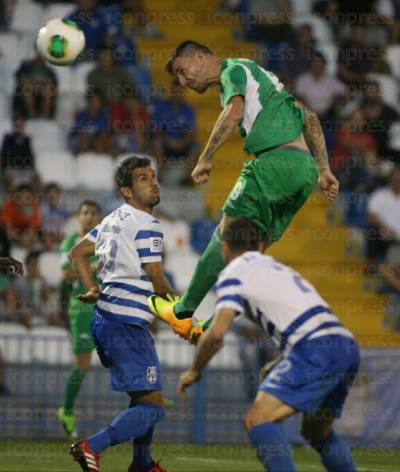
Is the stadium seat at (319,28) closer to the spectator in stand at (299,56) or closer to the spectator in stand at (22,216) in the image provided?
the spectator in stand at (299,56)

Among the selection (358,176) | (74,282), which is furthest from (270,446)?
(358,176)

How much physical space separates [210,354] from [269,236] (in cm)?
223

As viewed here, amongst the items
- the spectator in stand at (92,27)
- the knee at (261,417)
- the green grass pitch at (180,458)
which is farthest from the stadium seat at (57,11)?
the knee at (261,417)

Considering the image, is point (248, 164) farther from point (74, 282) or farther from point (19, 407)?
point (19, 407)

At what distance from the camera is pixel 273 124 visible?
32.6 ft

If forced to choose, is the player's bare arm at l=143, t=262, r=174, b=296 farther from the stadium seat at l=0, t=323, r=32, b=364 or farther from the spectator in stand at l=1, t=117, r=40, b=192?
the spectator in stand at l=1, t=117, r=40, b=192

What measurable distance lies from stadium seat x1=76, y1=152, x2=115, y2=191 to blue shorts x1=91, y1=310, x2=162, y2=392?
24.8ft

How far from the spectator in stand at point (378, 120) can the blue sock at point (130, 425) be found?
9312 mm

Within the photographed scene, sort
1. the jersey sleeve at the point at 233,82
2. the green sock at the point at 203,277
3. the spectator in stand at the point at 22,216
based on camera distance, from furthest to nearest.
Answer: the spectator in stand at the point at 22,216 → the green sock at the point at 203,277 → the jersey sleeve at the point at 233,82

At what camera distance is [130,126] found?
1798 cm

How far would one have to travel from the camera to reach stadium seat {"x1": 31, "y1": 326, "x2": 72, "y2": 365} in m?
14.9

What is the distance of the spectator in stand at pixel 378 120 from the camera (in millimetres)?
18578

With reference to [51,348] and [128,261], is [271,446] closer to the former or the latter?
[128,261]

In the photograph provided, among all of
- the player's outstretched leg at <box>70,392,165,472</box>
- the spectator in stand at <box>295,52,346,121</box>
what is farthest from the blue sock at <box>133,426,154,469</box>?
the spectator in stand at <box>295,52,346,121</box>
